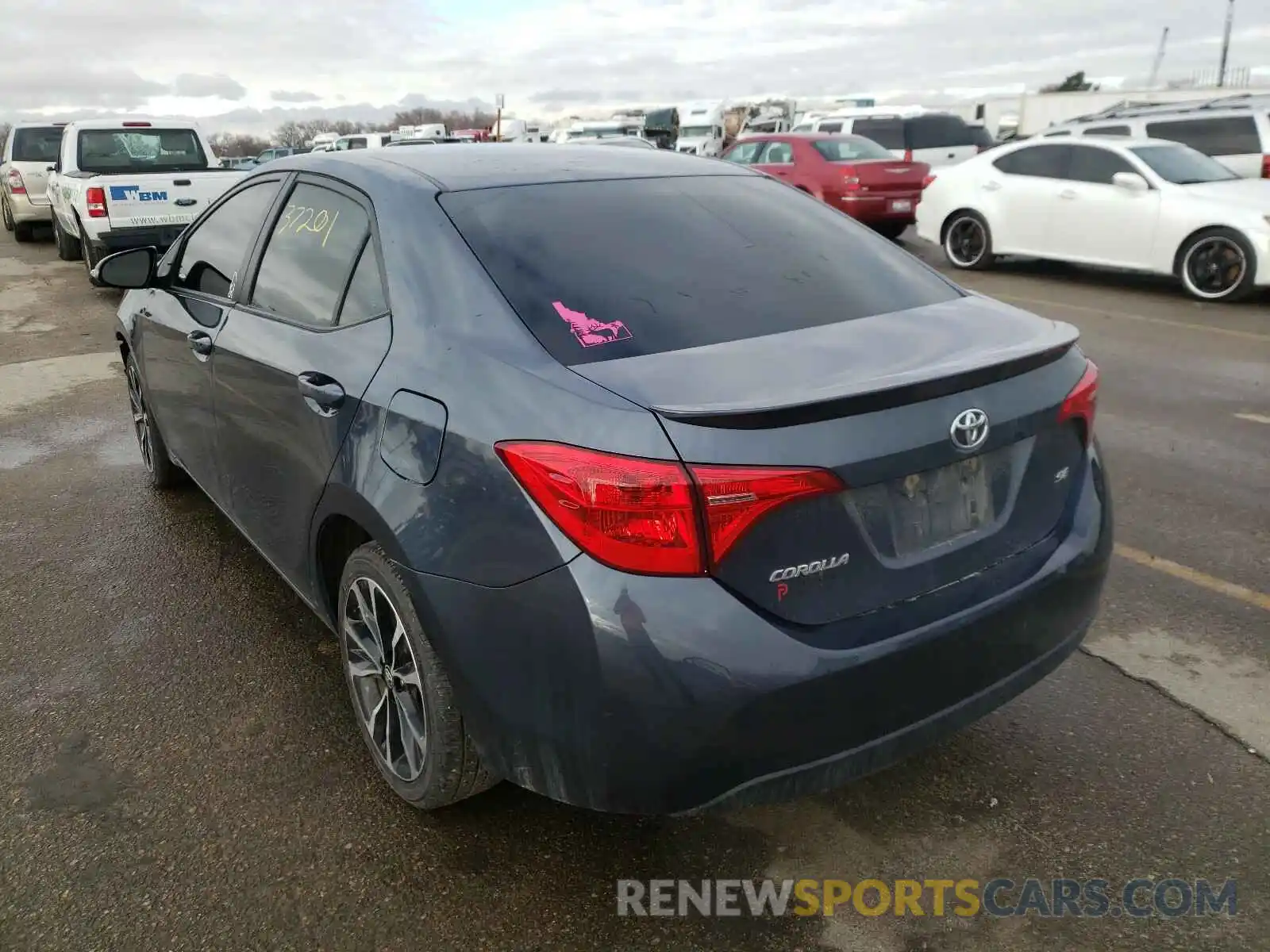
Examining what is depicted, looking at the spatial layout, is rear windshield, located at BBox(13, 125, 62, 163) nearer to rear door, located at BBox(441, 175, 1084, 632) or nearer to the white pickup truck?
the white pickup truck

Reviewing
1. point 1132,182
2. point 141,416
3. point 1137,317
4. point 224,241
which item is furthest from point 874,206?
point 224,241

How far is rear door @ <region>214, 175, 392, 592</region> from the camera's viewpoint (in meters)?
2.64

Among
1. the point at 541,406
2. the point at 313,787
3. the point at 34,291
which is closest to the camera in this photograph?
the point at 541,406

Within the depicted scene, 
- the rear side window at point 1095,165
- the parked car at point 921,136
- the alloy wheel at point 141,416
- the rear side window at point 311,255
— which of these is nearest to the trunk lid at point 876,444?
the rear side window at point 311,255

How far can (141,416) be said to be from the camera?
5.21 m

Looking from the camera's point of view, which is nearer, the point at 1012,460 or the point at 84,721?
the point at 1012,460

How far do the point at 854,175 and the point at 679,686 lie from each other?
42.5 feet

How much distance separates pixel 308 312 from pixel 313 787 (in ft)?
4.45

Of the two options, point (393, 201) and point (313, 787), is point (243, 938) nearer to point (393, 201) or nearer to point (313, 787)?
point (313, 787)

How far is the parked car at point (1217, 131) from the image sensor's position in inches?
505

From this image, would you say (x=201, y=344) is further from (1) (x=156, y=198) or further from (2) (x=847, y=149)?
(2) (x=847, y=149)

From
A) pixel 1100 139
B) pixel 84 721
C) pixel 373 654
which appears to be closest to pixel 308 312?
pixel 373 654

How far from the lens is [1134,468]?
5137mm

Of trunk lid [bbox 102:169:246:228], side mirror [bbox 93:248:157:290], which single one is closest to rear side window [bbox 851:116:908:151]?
trunk lid [bbox 102:169:246:228]
